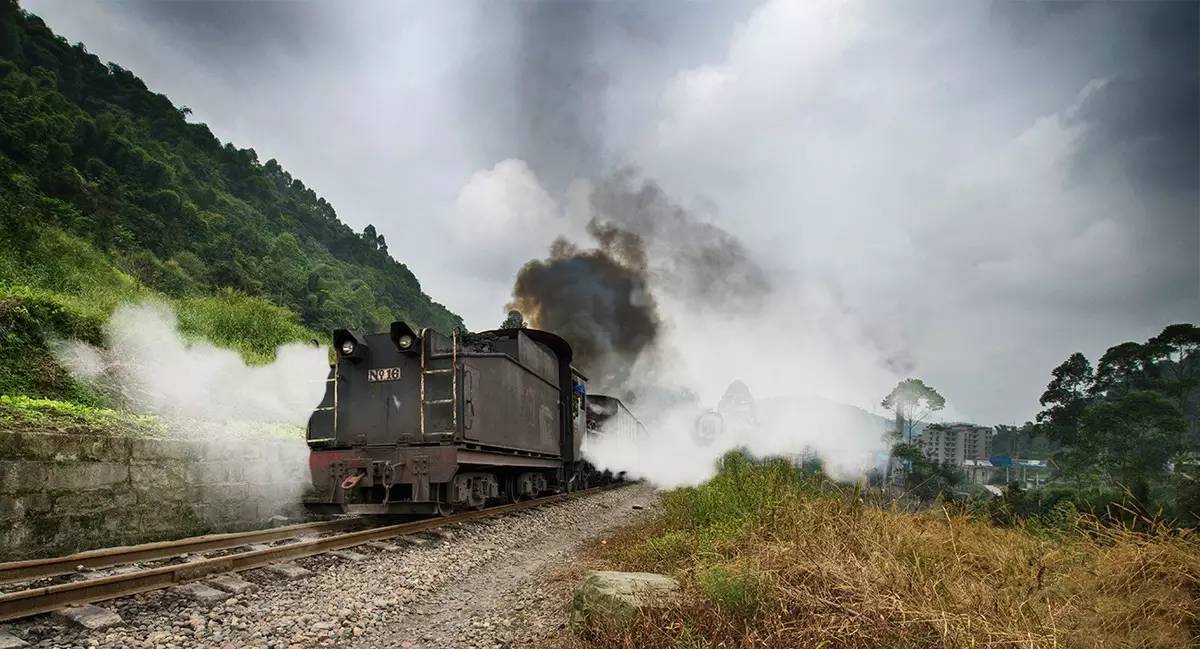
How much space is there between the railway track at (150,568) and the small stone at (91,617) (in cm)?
13

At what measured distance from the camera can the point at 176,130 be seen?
5662 centimetres

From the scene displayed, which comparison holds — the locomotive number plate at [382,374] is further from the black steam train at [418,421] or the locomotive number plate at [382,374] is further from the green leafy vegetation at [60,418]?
the green leafy vegetation at [60,418]

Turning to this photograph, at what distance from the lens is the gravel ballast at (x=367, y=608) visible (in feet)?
15.2

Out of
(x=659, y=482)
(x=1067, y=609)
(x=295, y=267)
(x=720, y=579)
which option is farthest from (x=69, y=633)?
(x=295, y=267)

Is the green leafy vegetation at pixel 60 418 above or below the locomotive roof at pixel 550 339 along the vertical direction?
below

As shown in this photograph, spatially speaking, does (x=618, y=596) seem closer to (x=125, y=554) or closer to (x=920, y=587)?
(x=920, y=587)

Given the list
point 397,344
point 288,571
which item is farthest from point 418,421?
point 288,571

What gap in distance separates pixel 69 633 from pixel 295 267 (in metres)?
47.6

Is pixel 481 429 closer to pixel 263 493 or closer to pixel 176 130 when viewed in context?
pixel 263 493

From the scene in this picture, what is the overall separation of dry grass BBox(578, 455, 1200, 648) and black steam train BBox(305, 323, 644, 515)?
204 inches

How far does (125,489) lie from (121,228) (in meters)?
29.8

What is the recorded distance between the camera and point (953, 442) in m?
55.2

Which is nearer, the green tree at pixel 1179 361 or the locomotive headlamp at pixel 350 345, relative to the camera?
the locomotive headlamp at pixel 350 345

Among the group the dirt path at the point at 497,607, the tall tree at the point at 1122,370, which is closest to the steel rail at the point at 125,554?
the dirt path at the point at 497,607
